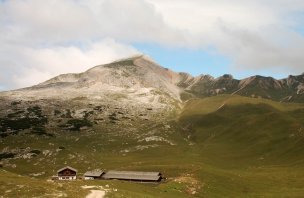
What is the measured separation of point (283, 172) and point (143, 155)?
68.9 m

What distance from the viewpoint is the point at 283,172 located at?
119250mm

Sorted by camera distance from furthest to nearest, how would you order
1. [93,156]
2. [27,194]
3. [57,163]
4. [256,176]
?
[93,156] → [57,163] → [256,176] → [27,194]

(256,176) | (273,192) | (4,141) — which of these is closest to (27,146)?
(4,141)

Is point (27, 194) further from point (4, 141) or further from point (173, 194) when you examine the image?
point (4, 141)

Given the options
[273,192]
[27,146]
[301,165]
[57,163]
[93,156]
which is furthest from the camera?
[27,146]

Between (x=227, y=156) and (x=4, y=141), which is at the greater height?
(x=4, y=141)

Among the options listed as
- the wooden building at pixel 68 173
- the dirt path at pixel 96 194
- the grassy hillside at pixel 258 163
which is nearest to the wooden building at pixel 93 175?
the wooden building at pixel 68 173

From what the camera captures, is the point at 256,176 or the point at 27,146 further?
the point at 27,146

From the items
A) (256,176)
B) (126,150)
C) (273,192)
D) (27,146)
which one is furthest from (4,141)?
(273,192)

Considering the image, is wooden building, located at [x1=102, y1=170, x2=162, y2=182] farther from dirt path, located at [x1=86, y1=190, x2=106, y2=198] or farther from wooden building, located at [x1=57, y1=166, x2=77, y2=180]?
dirt path, located at [x1=86, y1=190, x2=106, y2=198]

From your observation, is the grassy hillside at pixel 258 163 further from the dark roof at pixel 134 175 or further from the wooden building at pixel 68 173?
the wooden building at pixel 68 173

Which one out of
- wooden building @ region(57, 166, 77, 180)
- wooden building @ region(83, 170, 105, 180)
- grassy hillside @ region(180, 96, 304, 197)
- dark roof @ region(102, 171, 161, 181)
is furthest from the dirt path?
wooden building @ region(57, 166, 77, 180)

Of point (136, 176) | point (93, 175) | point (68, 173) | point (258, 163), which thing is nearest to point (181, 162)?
point (258, 163)

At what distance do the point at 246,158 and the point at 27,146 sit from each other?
96157mm
